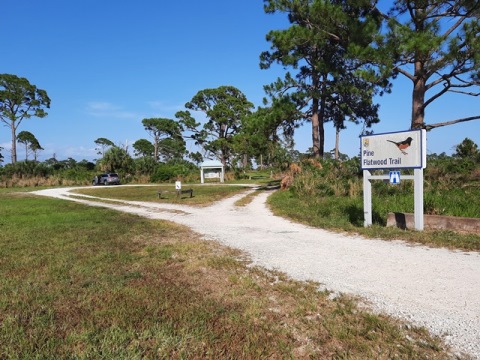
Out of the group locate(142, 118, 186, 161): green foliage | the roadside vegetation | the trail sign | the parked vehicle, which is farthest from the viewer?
locate(142, 118, 186, 161): green foliage

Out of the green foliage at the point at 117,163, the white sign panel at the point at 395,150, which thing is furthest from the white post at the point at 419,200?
the green foliage at the point at 117,163

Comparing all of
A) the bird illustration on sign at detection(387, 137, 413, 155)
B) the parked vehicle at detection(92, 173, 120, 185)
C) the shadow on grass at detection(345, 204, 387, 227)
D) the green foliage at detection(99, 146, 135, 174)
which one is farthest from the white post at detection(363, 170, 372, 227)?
the green foliage at detection(99, 146, 135, 174)

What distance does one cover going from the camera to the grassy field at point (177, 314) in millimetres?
2770

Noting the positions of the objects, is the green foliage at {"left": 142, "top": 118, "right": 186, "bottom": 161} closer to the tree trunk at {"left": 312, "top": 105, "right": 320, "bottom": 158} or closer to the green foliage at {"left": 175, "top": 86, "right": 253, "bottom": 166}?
the green foliage at {"left": 175, "top": 86, "right": 253, "bottom": 166}

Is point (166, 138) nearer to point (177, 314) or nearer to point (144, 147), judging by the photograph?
point (144, 147)

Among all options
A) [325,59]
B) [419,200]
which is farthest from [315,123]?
[419,200]

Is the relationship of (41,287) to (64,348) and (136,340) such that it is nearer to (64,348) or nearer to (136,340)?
(64,348)

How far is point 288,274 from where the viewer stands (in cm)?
473

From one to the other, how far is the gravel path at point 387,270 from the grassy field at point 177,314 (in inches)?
11.4

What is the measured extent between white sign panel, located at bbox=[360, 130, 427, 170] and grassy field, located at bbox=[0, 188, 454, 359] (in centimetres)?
432

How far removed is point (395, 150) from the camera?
307 inches

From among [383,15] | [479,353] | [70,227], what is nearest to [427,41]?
[383,15]

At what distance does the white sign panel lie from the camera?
7.34m

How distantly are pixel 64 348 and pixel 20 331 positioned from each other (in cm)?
58
